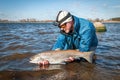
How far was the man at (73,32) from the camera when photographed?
668 centimetres

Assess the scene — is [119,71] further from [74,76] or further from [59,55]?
[59,55]

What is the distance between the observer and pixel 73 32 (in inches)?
278

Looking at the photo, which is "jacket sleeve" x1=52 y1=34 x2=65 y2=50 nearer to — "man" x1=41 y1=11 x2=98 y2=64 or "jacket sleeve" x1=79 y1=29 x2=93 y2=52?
"man" x1=41 y1=11 x2=98 y2=64

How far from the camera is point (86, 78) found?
243 inches

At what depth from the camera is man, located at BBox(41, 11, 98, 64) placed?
263 inches

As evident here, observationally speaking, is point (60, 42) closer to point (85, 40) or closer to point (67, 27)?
point (85, 40)

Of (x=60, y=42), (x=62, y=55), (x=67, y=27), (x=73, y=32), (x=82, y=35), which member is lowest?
(x=62, y=55)

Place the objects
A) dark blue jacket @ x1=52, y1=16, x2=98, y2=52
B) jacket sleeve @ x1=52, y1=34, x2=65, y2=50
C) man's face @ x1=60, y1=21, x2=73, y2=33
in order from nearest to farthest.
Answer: man's face @ x1=60, y1=21, x2=73, y2=33 → dark blue jacket @ x1=52, y1=16, x2=98, y2=52 → jacket sleeve @ x1=52, y1=34, x2=65, y2=50

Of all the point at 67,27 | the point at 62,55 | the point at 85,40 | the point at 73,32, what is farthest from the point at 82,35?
the point at 62,55

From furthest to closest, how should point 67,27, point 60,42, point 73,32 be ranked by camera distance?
1. point 60,42
2. point 73,32
3. point 67,27

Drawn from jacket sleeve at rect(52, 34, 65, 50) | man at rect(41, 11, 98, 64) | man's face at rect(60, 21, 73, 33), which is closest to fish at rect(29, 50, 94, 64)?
man at rect(41, 11, 98, 64)

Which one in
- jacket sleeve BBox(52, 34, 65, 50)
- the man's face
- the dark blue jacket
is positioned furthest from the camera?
jacket sleeve BBox(52, 34, 65, 50)

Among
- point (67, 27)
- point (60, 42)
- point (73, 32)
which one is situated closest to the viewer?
point (67, 27)

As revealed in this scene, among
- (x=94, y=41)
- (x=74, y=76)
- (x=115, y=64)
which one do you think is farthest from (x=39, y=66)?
(x=115, y=64)
